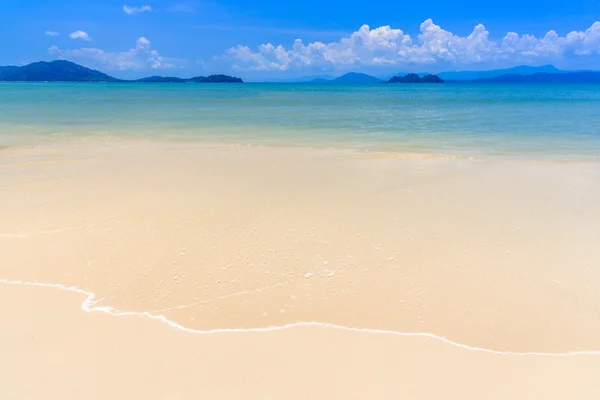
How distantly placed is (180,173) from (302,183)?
265 centimetres

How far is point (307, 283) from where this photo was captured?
4.14 metres

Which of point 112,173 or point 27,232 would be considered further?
point 112,173

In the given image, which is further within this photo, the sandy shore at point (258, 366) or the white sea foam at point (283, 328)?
the white sea foam at point (283, 328)

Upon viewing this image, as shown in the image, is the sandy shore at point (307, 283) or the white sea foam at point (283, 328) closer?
the sandy shore at point (307, 283)

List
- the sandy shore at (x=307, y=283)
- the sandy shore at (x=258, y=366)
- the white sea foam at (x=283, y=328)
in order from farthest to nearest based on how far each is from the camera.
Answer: the white sea foam at (x=283, y=328) → the sandy shore at (x=307, y=283) → the sandy shore at (x=258, y=366)

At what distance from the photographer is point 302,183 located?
7723 mm

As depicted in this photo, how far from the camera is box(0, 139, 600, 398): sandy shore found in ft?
9.68

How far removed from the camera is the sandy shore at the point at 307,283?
2949 mm

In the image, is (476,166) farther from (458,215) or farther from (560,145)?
(560,145)

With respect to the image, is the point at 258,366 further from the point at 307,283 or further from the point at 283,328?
the point at 307,283

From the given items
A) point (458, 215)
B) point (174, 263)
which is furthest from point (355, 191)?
point (174, 263)

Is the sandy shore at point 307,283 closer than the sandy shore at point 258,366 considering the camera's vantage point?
No

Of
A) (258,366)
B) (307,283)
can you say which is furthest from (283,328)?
(307,283)

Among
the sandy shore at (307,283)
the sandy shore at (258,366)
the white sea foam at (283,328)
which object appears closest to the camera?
the sandy shore at (258,366)
